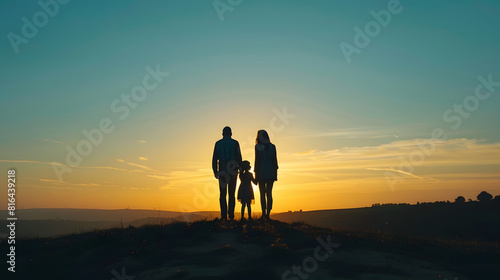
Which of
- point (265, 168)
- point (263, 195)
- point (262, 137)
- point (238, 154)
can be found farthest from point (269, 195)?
point (262, 137)

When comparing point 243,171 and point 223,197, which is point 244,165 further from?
point 223,197

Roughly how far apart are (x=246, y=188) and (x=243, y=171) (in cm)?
67

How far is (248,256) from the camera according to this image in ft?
32.2

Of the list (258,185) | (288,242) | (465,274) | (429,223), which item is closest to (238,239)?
(288,242)

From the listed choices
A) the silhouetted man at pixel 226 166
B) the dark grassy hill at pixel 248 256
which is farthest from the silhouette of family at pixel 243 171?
the dark grassy hill at pixel 248 256

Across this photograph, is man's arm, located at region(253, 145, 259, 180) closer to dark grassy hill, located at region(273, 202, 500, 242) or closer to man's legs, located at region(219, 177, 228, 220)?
man's legs, located at region(219, 177, 228, 220)

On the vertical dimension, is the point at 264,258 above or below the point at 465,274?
above

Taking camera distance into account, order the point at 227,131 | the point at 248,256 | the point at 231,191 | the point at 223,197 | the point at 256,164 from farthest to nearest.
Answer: the point at 256,164 < the point at 227,131 < the point at 223,197 < the point at 231,191 < the point at 248,256

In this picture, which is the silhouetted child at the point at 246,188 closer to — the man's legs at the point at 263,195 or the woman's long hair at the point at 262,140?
the man's legs at the point at 263,195

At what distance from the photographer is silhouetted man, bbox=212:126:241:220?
1502 cm

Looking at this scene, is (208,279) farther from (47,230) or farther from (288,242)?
(47,230)

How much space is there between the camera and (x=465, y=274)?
30.2ft

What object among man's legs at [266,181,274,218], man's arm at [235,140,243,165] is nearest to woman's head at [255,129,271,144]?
man's arm at [235,140,243,165]

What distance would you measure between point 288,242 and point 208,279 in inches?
136
